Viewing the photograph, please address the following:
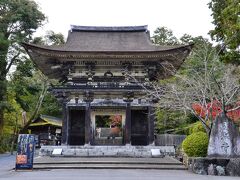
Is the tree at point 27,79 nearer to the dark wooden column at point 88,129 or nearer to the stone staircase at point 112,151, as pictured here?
the dark wooden column at point 88,129

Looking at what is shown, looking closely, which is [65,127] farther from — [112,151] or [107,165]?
[107,165]

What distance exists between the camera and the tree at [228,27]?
1920cm

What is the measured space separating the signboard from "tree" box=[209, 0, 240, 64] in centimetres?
1144

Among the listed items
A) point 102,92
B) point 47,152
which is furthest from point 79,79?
point 47,152

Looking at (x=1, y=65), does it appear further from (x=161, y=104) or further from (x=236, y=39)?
(x=236, y=39)

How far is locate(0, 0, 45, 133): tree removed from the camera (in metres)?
28.3

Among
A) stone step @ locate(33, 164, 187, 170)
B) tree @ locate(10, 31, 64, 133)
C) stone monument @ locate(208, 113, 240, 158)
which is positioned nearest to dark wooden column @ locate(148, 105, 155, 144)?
stone step @ locate(33, 164, 187, 170)

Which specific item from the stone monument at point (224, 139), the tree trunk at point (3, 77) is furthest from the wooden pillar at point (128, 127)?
the tree trunk at point (3, 77)

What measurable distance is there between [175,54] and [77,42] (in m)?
7.18

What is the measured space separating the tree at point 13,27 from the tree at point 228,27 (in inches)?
595

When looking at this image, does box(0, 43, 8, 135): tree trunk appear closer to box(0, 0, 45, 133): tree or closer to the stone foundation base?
box(0, 0, 45, 133): tree

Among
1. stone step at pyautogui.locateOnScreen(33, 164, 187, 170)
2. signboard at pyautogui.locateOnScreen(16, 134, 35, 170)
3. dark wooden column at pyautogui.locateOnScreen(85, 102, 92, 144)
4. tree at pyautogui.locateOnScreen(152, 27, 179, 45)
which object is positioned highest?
tree at pyautogui.locateOnScreen(152, 27, 179, 45)

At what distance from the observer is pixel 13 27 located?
30.1 m

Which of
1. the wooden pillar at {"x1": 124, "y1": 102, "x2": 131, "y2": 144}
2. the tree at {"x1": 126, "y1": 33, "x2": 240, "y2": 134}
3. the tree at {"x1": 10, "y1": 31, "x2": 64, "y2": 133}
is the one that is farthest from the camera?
the tree at {"x1": 10, "y1": 31, "x2": 64, "y2": 133}
